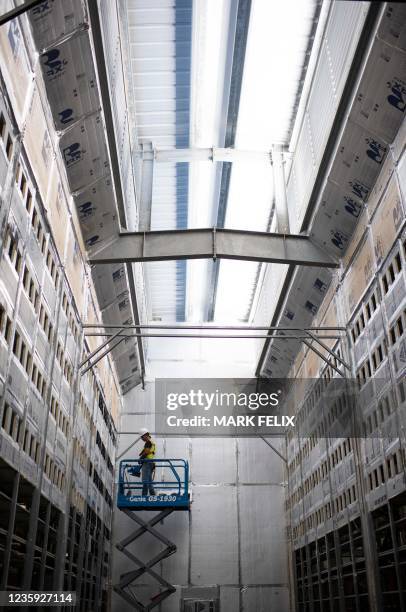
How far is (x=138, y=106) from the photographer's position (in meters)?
17.3

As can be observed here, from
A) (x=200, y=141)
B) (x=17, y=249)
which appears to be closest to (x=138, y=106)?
(x=200, y=141)

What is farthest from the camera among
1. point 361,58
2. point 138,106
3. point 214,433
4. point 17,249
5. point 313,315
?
point 214,433

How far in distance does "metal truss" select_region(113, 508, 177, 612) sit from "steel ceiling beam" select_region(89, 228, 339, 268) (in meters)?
9.70

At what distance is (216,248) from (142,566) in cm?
1167

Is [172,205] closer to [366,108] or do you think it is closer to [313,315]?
[313,315]

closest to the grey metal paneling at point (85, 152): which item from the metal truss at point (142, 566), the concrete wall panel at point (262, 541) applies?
the metal truss at point (142, 566)

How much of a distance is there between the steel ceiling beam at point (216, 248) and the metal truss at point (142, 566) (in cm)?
970

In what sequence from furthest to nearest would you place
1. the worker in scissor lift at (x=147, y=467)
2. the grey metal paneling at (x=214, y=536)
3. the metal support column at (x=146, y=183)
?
1. the grey metal paneling at (x=214, y=536)
2. the worker in scissor lift at (x=147, y=467)
3. the metal support column at (x=146, y=183)

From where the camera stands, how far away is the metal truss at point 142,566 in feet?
68.3

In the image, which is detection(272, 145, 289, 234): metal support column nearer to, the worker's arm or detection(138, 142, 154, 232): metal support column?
detection(138, 142, 154, 232): metal support column

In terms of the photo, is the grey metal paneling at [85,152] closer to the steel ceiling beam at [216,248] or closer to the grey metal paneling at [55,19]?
the grey metal paneling at [55,19]

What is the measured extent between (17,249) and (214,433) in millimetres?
16457

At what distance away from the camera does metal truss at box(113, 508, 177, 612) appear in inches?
820

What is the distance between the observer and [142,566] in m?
21.2
